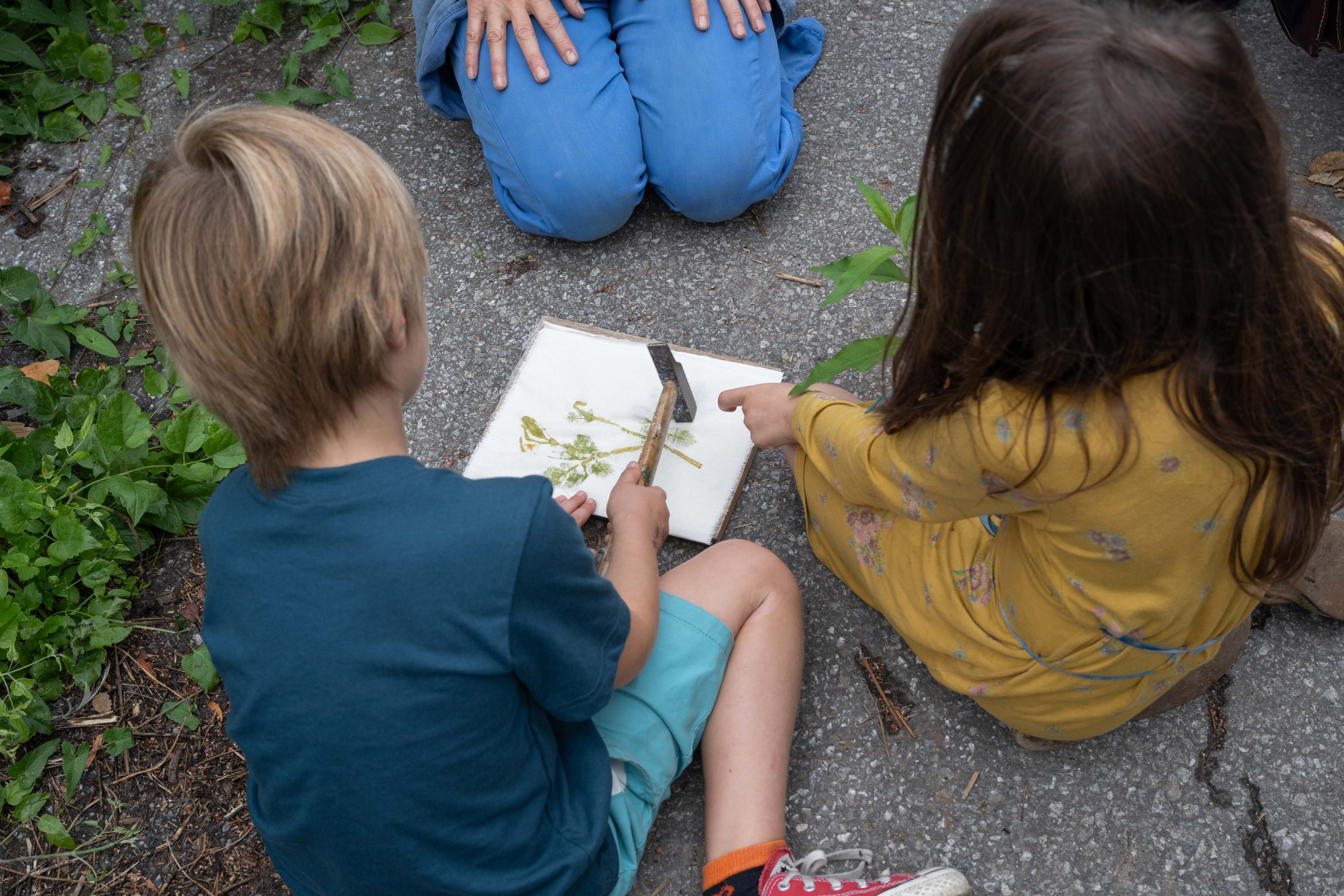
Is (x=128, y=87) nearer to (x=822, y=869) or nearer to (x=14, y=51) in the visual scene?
(x=14, y=51)

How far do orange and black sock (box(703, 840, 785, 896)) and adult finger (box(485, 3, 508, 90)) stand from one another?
157 centimetres

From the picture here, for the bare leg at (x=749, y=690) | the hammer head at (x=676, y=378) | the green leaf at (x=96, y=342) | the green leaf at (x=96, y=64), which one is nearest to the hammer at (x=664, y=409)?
the hammer head at (x=676, y=378)

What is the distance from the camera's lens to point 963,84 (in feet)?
2.94

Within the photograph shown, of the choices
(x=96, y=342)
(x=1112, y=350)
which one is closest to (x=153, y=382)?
(x=96, y=342)

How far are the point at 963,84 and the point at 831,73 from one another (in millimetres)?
1523

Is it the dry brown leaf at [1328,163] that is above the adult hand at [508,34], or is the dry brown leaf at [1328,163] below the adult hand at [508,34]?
below

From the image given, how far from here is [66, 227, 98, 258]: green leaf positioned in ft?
7.22

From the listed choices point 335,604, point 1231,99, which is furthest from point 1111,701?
point 335,604

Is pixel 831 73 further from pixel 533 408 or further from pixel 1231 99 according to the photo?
pixel 1231 99

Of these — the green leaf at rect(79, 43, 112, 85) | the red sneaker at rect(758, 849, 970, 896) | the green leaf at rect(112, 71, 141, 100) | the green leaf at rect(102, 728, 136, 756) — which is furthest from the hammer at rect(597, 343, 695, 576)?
the green leaf at rect(79, 43, 112, 85)

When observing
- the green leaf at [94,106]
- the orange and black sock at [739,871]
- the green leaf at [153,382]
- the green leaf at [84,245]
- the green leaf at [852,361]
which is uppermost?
the green leaf at [94,106]

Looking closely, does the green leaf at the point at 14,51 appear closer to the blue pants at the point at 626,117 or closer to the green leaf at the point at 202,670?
the blue pants at the point at 626,117

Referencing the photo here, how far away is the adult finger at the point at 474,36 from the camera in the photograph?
194 cm

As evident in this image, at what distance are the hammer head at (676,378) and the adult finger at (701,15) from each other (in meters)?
0.71
